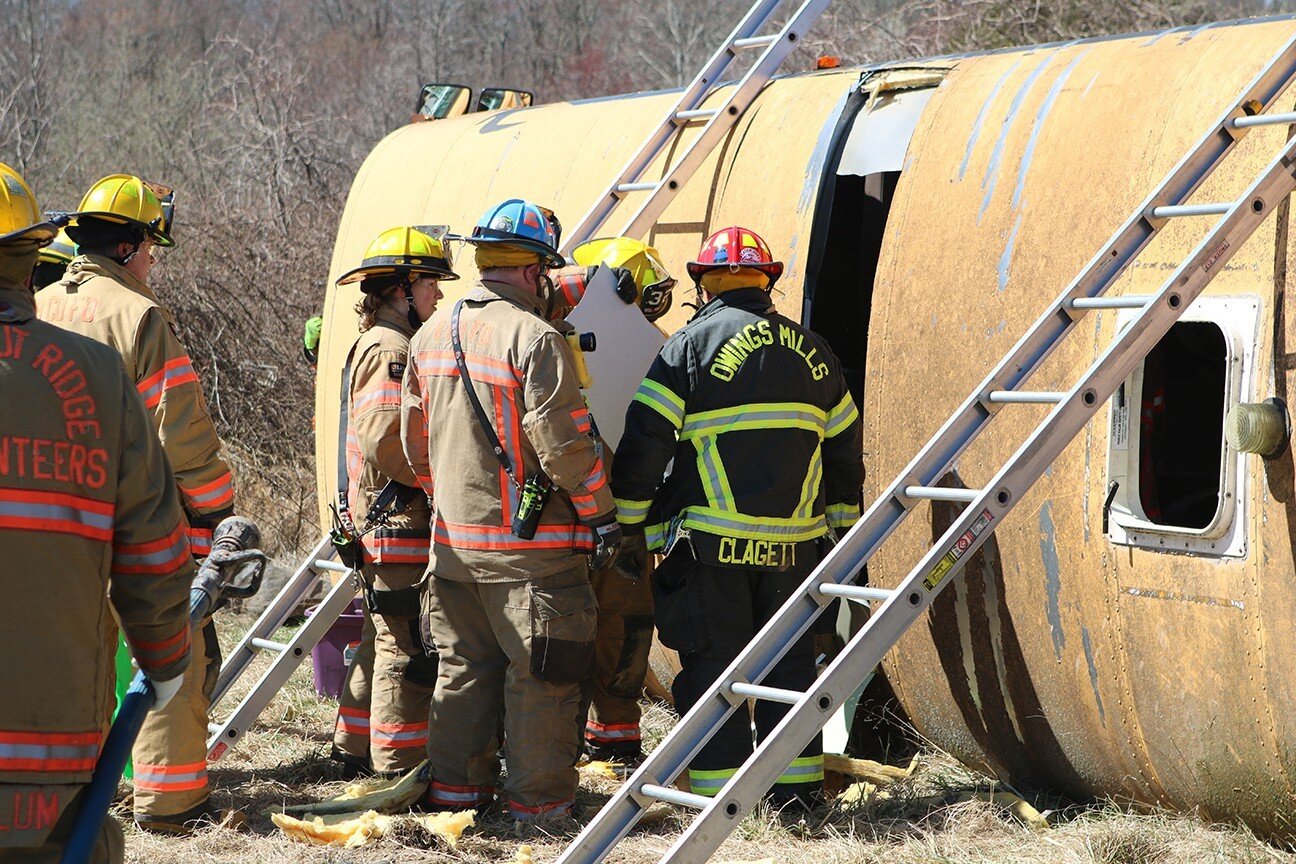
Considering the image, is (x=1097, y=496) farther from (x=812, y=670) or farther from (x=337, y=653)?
(x=337, y=653)

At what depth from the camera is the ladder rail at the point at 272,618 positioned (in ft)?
22.0

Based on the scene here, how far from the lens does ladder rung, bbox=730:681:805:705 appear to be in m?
4.45

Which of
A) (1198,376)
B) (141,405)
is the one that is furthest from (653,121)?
(141,405)

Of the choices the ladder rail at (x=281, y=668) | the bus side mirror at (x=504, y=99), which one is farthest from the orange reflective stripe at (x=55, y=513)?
the bus side mirror at (x=504, y=99)

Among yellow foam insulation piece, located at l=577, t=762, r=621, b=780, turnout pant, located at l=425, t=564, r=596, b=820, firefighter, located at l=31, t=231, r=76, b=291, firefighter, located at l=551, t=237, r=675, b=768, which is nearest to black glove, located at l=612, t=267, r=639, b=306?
firefighter, located at l=551, t=237, r=675, b=768

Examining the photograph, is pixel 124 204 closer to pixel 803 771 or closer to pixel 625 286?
pixel 625 286

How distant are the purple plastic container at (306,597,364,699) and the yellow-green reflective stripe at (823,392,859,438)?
301 cm

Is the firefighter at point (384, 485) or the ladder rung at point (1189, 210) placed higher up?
the ladder rung at point (1189, 210)

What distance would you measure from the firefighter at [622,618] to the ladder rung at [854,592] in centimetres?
122

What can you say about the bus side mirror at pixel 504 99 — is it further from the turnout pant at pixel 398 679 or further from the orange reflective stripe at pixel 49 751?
the orange reflective stripe at pixel 49 751

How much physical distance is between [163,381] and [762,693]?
8.03ft

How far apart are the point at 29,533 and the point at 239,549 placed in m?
0.96

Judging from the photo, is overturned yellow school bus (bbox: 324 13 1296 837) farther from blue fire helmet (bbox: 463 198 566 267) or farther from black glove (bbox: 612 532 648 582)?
blue fire helmet (bbox: 463 198 566 267)

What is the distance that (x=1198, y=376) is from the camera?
19.5ft
